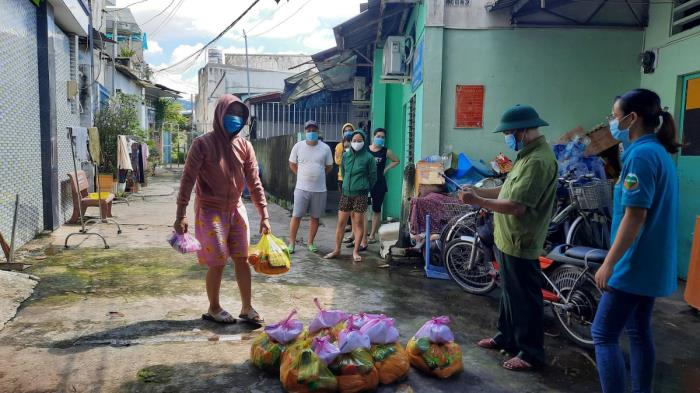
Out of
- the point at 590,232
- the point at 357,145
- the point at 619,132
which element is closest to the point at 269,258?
the point at 619,132

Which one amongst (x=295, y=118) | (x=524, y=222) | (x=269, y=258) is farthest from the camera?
(x=295, y=118)

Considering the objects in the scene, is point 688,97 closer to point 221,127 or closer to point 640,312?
point 640,312

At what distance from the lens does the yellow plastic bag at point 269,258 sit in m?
3.99

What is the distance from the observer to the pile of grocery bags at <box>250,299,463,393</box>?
10.00 ft

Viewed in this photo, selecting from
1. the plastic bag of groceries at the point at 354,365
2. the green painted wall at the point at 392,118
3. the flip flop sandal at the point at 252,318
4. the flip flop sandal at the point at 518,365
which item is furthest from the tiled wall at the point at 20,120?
the flip flop sandal at the point at 518,365

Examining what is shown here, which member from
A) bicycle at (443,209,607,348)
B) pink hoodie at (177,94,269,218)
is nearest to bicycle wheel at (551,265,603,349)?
bicycle at (443,209,607,348)

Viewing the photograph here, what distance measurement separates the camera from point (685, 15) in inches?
241

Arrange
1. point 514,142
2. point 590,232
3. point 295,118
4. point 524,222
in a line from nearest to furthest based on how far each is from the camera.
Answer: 1. point 524,222
2. point 514,142
3. point 590,232
4. point 295,118

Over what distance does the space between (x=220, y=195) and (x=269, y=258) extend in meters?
0.62

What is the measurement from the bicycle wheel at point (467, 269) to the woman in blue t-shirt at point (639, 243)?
2.47 metres

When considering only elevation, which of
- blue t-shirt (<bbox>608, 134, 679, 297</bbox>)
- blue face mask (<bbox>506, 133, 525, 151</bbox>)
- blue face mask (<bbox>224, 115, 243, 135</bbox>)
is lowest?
blue t-shirt (<bbox>608, 134, 679, 297</bbox>)

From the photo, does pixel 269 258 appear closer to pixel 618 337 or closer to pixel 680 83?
pixel 618 337

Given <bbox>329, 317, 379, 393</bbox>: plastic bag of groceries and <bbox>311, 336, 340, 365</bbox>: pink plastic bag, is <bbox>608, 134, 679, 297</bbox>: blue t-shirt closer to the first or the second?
<bbox>329, 317, 379, 393</bbox>: plastic bag of groceries

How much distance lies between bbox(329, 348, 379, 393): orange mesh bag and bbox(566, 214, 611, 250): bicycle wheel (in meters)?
2.72
